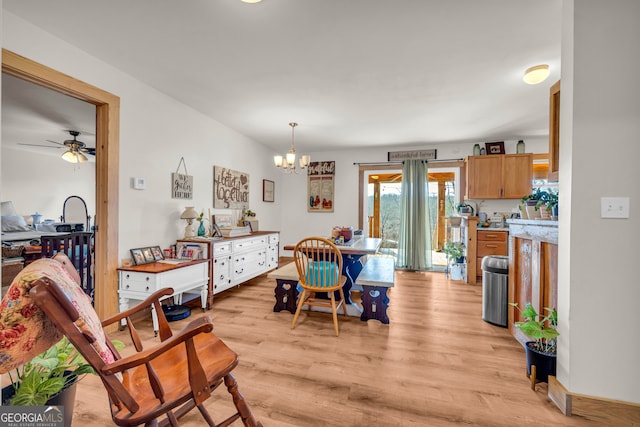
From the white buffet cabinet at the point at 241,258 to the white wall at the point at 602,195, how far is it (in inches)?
127

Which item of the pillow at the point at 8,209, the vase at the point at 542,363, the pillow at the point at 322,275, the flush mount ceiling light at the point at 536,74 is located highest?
the flush mount ceiling light at the point at 536,74

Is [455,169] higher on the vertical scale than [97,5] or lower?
lower

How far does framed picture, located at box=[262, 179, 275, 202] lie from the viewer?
5.63 metres

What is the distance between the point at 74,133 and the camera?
15.3 feet

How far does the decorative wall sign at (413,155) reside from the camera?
540 centimetres

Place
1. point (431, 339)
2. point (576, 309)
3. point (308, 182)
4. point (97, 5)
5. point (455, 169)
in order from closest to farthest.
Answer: point (576, 309)
point (97, 5)
point (431, 339)
point (455, 169)
point (308, 182)

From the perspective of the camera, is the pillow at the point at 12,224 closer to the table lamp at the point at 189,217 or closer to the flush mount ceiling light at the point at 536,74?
the table lamp at the point at 189,217

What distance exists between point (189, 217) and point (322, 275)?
6.03 ft

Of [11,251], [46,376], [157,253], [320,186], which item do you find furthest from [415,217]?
[11,251]

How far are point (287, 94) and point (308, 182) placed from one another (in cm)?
306

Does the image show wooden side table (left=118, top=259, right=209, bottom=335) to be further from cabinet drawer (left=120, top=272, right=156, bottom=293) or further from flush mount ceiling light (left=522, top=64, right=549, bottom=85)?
flush mount ceiling light (left=522, top=64, right=549, bottom=85)

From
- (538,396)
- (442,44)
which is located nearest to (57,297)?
(538,396)

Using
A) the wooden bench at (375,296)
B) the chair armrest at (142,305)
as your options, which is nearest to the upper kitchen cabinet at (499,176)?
the wooden bench at (375,296)

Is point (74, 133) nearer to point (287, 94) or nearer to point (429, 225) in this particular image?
point (287, 94)
